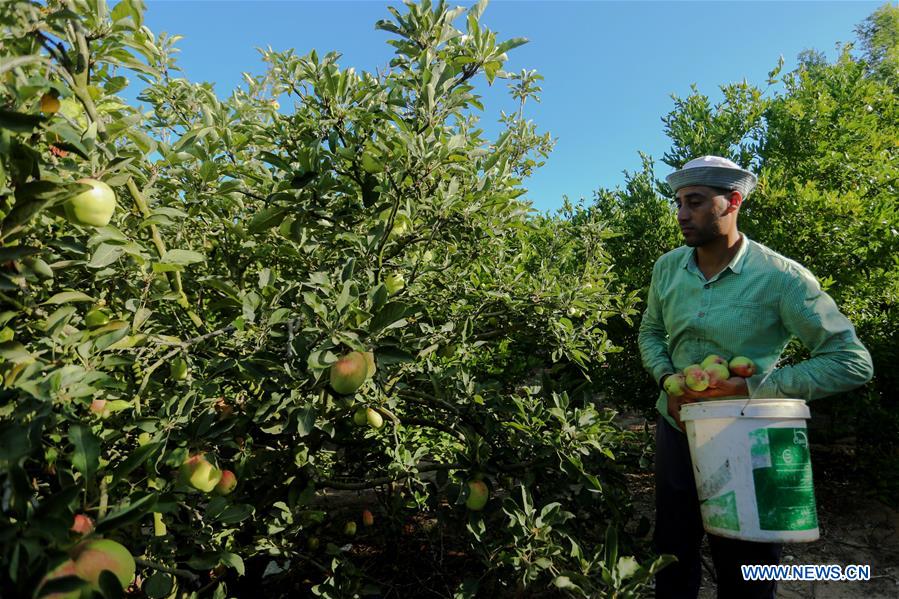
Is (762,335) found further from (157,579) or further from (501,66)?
(157,579)

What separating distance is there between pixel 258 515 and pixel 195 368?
2.80ft

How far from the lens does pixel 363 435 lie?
2.71 metres

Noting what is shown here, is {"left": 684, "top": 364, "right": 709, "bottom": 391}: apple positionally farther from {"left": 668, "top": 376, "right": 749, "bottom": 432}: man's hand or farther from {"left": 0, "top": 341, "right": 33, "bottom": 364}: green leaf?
{"left": 0, "top": 341, "right": 33, "bottom": 364}: green leaf

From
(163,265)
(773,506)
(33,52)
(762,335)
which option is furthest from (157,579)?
(762,335)

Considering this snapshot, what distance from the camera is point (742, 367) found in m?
1.69

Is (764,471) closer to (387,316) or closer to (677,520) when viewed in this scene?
(677,520)

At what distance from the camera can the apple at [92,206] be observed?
113 centimetres

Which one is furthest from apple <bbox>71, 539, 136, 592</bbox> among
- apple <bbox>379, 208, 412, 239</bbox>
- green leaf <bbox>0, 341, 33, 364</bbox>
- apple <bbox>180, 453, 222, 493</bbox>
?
apple <bbox>379, 208, 412, 239</bbox>

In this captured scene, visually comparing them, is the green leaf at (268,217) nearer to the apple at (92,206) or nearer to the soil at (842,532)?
the apple at (92,206)

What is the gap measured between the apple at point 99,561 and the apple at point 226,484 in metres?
0.67

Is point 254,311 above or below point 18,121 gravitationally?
below

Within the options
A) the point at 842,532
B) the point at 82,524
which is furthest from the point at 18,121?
the point at 842,532

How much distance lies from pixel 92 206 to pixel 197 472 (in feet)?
2.81

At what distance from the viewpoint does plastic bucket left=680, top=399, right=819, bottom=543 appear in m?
1.54
